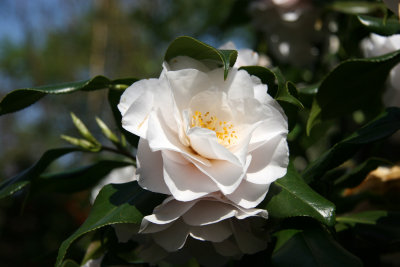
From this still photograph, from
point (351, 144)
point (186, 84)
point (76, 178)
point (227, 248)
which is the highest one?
point (186, 84)

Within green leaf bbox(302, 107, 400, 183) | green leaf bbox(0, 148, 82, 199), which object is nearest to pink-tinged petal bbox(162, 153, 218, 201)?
green leaf bbox(302, 107, 400, 183)

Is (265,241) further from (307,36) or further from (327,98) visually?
(307,36)

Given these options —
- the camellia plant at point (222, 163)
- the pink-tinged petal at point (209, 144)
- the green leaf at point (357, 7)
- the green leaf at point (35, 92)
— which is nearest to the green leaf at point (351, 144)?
the camellia plant at point (222, 163)

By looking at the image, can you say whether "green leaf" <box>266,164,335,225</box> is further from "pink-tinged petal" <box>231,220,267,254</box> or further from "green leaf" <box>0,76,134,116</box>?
"green leaf" <box>0,76,134,116</box>

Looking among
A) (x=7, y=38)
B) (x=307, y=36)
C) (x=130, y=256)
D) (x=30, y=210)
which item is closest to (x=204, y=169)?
(x=130, y=256)

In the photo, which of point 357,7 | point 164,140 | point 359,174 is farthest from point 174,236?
point 357,7

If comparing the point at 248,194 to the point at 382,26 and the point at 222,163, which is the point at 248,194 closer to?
the point at 222,163
